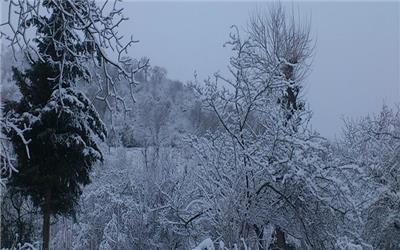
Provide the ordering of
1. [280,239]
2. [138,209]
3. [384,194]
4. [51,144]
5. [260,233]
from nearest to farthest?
[260,233], [280,239], [51,144], [384,194], [138,209]

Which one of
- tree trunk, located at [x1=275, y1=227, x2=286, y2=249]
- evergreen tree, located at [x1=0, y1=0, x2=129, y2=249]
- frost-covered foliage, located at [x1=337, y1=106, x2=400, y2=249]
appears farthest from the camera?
frost-covered foliage, located at [x1=337, y1=106, x2=400, y2=249]

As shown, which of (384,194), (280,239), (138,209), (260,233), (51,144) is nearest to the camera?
(260,233)

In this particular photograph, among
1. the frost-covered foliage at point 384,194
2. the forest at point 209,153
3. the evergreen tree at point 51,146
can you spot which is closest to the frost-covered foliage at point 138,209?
the forest at point 209,153

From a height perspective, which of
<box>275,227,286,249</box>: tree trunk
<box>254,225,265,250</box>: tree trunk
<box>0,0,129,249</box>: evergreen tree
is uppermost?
<box>0,0,129,249</box>: evergreen tree

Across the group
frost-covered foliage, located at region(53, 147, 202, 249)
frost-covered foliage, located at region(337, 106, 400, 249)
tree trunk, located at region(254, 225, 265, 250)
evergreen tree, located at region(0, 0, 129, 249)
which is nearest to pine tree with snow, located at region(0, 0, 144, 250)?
evergreen tree, located at region(0, 0, 129, 249)

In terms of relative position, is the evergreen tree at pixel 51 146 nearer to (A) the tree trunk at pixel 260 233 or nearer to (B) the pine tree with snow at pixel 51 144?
(B) the pine tree with snow at pixel 51 144

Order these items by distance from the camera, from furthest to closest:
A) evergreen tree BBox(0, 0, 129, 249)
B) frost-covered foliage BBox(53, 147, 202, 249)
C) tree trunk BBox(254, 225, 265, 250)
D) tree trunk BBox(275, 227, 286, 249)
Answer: evergreen tree BBox(0, 0, 129, 249) < frost-covered foliage BBox(53, 147, 202, 249) < tree trunk BBox(275, 227, 286, 249) < tree trunk BBox(254, 225, 265, 250)

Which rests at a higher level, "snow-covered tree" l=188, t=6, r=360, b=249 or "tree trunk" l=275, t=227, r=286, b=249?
"snow-covered tree" l=188, t=6, r=360, b=249

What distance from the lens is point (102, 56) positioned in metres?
3.70

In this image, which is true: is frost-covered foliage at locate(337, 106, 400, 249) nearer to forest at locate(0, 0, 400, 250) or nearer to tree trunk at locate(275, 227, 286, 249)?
forest at locate(0, 0, 400, 250)

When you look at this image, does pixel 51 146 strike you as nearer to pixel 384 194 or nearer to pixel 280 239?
pixel 280 239

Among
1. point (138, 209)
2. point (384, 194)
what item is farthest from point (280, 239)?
point (138, 209)

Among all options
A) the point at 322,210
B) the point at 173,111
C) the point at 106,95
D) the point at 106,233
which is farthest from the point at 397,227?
the point at 173,111

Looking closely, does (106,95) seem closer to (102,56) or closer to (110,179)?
(102,56)
